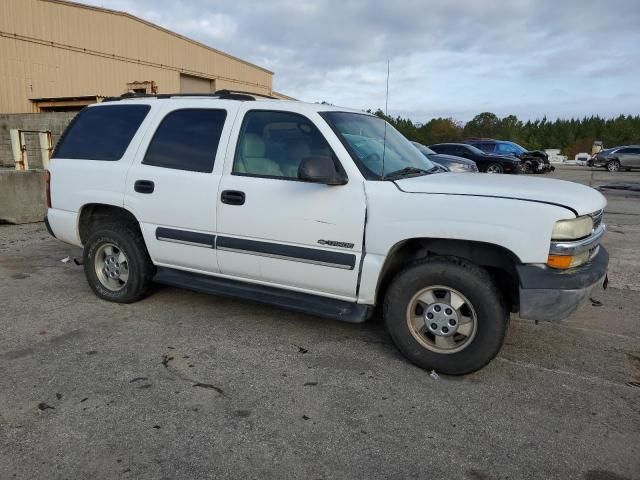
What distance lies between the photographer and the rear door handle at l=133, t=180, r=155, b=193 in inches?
165

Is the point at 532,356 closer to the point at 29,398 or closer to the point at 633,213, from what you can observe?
the point at 29,398

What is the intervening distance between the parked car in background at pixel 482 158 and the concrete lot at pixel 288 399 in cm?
1692

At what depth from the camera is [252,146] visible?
12.7 feet

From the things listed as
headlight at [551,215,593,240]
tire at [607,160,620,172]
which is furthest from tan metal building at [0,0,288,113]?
tire at [607,160,620,172]

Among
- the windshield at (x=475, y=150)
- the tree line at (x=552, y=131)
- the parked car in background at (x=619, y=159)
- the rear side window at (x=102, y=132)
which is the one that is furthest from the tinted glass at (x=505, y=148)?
the tree line at (x=552, y=131)

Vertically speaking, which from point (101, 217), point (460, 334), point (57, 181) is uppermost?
point (57, 181)

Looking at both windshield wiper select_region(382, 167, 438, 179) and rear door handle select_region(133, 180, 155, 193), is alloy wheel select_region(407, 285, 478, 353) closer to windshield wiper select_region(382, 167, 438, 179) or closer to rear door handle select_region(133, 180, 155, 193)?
windshield wiper select_region(382, 167, 438, 179)

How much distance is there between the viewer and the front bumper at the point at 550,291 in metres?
2.99

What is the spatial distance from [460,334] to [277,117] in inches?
83.5

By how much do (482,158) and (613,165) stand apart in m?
12.7

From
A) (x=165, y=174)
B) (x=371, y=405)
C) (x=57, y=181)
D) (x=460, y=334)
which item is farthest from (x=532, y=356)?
(x=57, y=181)

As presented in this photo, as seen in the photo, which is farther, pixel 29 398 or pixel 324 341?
pixel 324 341

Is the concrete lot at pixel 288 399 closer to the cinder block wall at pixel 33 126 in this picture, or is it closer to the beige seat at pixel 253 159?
the beige seat at pixel 253 159

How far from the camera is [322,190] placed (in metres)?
3.49
